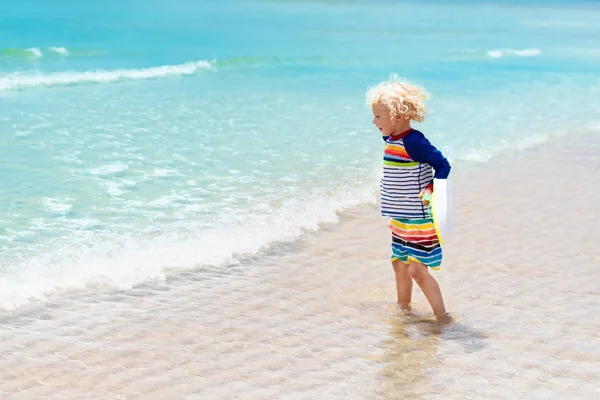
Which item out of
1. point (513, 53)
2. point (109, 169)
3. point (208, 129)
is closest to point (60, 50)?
point (513, 53)

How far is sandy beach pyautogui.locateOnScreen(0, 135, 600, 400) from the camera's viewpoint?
382 centimetres

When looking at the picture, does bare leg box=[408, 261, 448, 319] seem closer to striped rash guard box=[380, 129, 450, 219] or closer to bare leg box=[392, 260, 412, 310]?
bare leg box=[392, 260, 412, 310]

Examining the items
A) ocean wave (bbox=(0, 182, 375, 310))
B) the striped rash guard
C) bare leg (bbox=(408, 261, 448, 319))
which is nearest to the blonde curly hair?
the striped rash guard

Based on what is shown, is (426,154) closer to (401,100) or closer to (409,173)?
(409,173)

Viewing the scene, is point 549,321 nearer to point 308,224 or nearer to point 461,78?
point 308,224

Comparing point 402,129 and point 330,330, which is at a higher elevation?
point 402,129

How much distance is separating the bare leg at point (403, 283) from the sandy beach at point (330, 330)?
77 millimetres

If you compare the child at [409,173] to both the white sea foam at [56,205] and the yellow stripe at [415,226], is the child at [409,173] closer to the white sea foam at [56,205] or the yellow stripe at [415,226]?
the yellow stripe at [415,226]

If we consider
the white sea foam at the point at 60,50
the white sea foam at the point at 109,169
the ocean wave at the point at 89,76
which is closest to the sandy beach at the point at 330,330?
the white sea foam at the point at 109,169

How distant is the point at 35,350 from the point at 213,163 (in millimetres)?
4715

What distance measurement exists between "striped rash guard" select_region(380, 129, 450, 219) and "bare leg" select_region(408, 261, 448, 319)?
11.6 inches

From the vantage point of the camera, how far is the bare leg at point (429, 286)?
459 centimetres

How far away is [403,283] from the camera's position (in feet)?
15.8

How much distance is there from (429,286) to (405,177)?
0.63m
